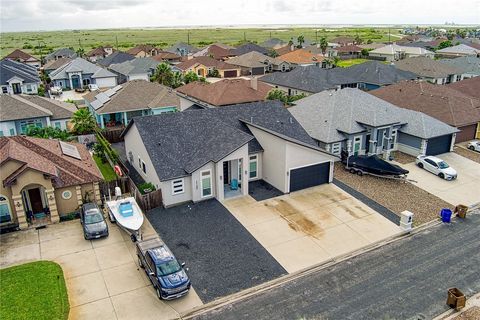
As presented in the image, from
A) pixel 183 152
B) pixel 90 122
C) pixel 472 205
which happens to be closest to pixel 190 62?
pixel 90 122

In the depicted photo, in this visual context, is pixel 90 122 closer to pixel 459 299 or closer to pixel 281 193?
pixel 281 193

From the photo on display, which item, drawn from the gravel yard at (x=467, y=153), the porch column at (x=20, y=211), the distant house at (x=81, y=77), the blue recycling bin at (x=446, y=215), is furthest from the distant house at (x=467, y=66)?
the porch column at (x=20, y=211)

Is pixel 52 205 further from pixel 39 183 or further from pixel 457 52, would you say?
pixel 457 52

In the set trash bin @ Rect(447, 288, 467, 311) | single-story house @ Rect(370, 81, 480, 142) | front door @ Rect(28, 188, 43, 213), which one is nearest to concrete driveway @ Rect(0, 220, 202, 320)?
front door @ Rect(28, 188, 43, 213)

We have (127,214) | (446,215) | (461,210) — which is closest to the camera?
(127,214)

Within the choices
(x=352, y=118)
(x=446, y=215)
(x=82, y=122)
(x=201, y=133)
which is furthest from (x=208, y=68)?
(x=446, y=215)

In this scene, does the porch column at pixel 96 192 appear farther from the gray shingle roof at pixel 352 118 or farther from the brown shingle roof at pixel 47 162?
the gray shingle roof at pixel 352 118
